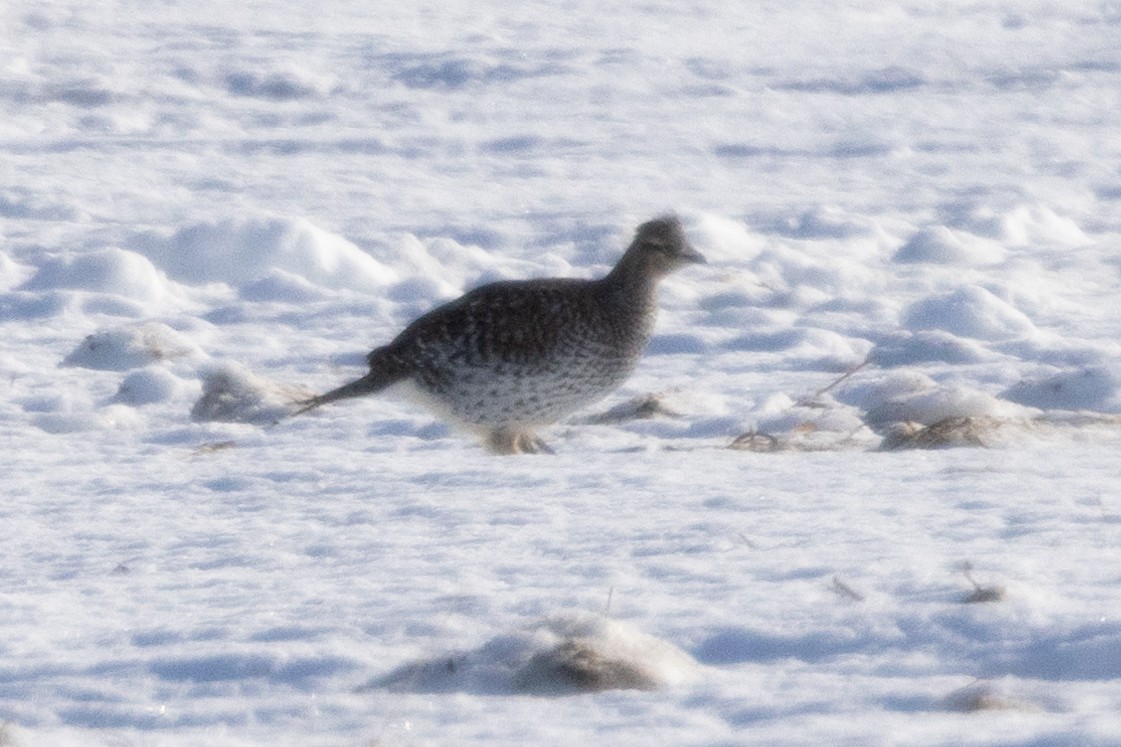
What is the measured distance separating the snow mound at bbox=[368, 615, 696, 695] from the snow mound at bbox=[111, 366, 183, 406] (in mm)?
3842

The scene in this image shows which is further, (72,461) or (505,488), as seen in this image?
(72,461)

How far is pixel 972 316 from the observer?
823cm

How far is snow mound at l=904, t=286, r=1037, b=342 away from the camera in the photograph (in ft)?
26.7

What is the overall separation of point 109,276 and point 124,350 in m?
1.68

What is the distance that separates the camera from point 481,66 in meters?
14.4

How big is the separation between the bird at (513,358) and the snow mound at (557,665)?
121 inches

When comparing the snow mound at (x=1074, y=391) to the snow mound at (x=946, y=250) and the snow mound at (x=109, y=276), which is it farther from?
the snow mound at (x=109, y=276)

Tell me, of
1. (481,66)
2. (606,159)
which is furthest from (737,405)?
(481,66)

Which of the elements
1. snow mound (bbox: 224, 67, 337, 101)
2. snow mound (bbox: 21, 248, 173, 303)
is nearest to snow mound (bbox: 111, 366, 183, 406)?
snow mound (bbox: 21, 248, 173, 303)

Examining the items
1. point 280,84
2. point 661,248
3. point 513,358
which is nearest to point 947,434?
point 513,358

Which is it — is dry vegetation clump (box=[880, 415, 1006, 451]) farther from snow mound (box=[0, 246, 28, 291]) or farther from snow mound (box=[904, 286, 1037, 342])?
snow mound (box=[0, 246, 28, 291])

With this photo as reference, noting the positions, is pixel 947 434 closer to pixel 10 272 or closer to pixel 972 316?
pixel 972 316

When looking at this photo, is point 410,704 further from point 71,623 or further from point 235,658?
point 71,623

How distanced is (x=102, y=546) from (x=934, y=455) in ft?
6.53
